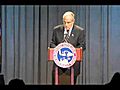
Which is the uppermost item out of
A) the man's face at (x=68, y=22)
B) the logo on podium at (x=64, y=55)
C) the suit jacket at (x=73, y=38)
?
the man's face at (x=68, y=22)

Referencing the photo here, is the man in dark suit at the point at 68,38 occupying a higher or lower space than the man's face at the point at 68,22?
lower

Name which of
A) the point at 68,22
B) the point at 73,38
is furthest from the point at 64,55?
the point at 68,22

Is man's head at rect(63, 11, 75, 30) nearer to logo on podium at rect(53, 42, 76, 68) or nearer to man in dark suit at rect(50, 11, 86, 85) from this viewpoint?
man in dark suit at rect(50, 11, 86, 85)

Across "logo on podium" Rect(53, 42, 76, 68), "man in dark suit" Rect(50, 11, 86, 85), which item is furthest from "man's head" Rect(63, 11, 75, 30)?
"logo on podium" Rect(53, 42, 76, 68)

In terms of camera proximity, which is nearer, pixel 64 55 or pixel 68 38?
pixel 64 55

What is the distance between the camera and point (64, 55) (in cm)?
323

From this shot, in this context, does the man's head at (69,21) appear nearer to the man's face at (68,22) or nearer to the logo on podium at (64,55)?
the man's face at (68,22)

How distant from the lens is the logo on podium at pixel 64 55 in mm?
3176

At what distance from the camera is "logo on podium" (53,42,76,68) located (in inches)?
125

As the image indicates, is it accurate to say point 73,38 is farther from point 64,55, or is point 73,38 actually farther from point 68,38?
point 64,55

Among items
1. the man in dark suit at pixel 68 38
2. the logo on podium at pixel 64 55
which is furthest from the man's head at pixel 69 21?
the logo on podium at pixel 64 55

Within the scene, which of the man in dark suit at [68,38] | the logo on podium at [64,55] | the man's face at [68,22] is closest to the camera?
the logo on podium at [64,55]
